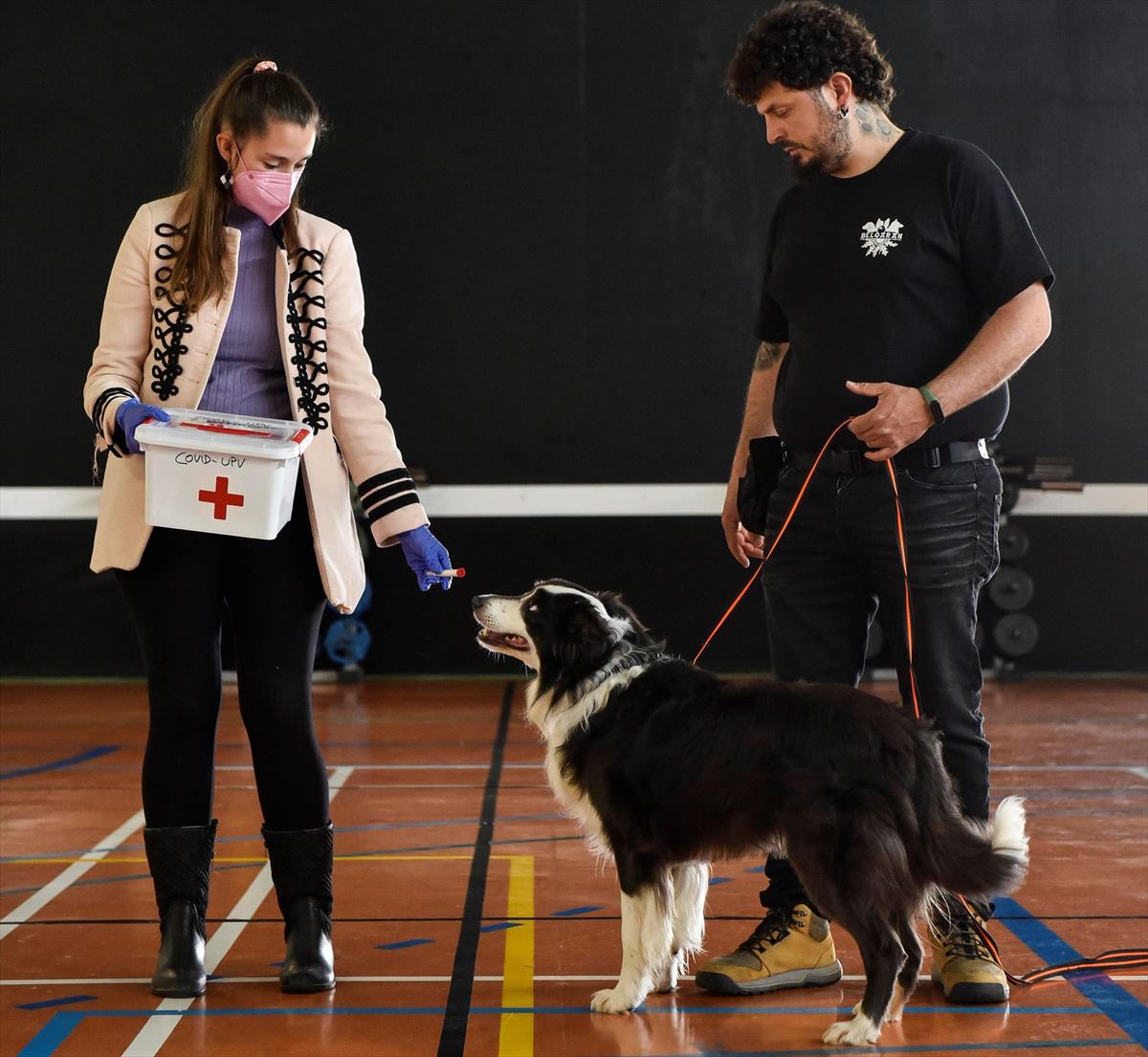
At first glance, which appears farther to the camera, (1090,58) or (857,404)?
(1090,58)

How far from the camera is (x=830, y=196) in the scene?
285 centimetres

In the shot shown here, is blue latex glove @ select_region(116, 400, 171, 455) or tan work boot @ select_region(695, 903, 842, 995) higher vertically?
blue latex glove @ select_region(116, 400, 171, 455)

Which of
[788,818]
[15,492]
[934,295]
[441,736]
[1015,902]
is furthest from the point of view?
[15,492]

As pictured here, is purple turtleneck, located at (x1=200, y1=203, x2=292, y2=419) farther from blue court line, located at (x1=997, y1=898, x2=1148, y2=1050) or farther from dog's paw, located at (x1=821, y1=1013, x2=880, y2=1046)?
blue court line, located at (x1=997, y1=898, x2=1148, y2=1050)

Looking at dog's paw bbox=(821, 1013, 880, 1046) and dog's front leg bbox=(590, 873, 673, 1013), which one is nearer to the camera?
dog's paw bbox=(821, 1013, 880, 1046)

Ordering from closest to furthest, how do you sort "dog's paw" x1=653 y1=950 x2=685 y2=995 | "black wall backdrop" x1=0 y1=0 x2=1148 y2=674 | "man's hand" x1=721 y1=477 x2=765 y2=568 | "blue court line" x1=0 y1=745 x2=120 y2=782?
"dog's paw" x1=653 y1=950 x2=685 y2=995, "man's hand" x1=721 y1=477 x2=765 y2=568, "blue court line" x1=0 y1=745 x2=120 y2=782, "black wall backdrop" x1=0 y1=0 x2=1148 y2=674

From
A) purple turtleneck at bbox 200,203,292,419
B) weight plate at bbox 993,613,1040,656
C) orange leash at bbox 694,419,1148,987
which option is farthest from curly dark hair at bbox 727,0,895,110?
weight plate at bbox 993,613,1040,656

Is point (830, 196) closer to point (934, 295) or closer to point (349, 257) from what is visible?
point (934, 295)

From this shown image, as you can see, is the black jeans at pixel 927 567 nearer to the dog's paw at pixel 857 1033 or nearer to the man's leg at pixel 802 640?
the man's leg at pixel 802 640

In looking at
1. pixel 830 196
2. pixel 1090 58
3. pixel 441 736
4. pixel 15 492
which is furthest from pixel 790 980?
pixel 1090 58

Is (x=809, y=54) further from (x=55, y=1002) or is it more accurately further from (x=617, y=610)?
(x=55, y=1002)

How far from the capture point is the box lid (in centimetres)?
250

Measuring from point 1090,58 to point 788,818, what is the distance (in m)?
7.65

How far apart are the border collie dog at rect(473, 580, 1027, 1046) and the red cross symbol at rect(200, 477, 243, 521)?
Answer: 2.05 feet
